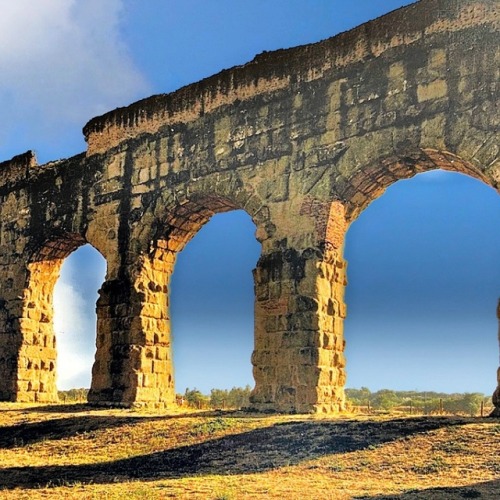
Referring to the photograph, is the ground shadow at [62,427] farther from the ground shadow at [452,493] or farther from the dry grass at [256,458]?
the ground shadow at [452,493]

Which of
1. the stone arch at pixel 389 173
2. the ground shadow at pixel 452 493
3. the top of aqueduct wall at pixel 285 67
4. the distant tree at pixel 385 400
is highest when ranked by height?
the top of aqueduct wall at pixel 285 67

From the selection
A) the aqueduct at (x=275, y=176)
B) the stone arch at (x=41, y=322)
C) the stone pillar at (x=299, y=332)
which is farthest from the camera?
the stone arch at (x=41, y=322)

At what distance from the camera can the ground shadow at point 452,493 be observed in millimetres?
6230

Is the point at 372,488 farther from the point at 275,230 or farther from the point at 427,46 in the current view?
the point at 427,46

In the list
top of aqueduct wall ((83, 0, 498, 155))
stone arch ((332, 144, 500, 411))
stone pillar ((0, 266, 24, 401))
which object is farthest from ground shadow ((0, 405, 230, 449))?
top of aqueduct wall ((83, 0, 498, 155))

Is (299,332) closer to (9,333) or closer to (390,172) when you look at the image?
(390,172)

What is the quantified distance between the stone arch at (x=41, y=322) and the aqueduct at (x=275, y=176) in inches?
1.7

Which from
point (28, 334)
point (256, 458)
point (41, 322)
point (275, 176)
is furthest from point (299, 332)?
point (41, 322)

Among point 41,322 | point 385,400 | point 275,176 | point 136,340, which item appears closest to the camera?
point 275,176

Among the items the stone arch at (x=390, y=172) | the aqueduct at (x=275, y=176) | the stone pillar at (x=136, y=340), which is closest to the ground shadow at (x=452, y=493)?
the aqueduct at (x=275, y=176)

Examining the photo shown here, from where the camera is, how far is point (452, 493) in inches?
250

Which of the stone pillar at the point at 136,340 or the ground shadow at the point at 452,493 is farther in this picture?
the stone pillar at the point at 136,340

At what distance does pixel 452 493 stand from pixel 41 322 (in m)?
12.1

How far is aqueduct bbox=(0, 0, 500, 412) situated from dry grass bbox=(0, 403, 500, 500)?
1627 millimetres
